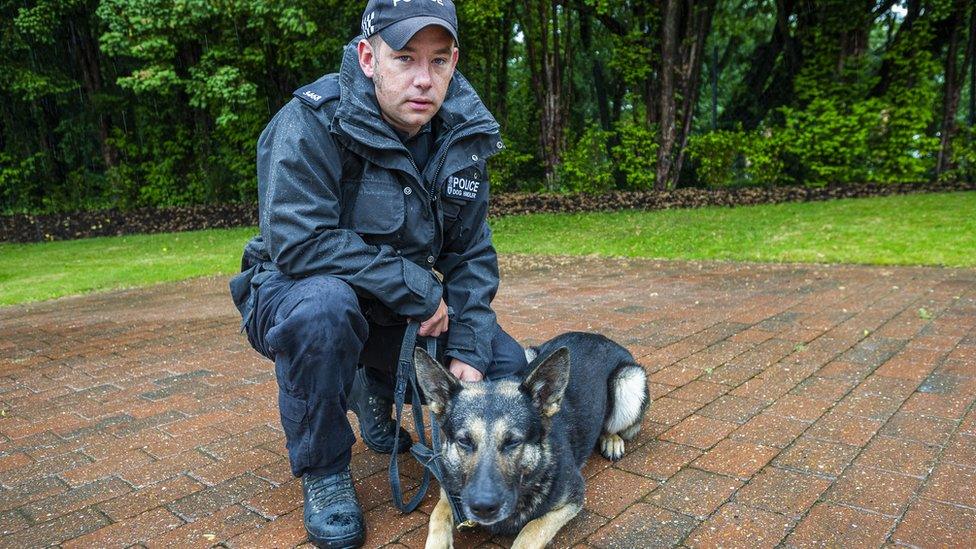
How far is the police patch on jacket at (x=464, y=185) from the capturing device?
2.97 m

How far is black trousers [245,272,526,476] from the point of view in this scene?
8.12 feet

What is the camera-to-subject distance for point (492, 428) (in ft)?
7.67

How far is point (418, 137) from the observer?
3.07 metres

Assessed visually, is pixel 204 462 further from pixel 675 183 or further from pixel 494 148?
pixel 675 183

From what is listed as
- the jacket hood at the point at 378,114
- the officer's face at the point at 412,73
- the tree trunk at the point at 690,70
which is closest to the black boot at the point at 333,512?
the jacket hood at the point at 378,114

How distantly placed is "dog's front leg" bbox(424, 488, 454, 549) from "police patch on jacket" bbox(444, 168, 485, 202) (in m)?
1.31

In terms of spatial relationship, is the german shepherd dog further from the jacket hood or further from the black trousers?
the jacket hood

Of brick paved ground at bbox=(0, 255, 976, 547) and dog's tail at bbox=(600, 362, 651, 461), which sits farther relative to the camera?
dog's tail at bbox=(600, 362, 651, 461)

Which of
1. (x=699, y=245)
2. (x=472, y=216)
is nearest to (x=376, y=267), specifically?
(x=472, y=216)

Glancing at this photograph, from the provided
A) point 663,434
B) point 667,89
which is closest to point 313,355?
point 663,434

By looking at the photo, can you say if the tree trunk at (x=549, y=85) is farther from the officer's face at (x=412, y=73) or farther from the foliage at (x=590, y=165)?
the officer's face at (x=412, y=73)

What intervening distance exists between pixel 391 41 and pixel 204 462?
225 centimetres

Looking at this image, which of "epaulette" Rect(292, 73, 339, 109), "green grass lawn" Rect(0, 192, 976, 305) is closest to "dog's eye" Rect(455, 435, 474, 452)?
"epaulette" Rect(292, 73, 339, 109)

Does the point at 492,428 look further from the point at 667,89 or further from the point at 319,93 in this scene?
the point at 667,89
